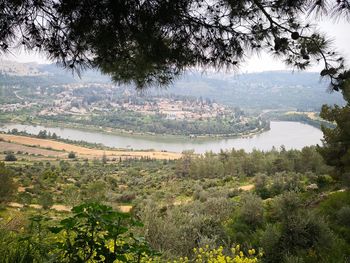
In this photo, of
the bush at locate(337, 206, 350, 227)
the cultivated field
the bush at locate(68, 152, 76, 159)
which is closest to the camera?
the bush at locate(337, 206, 350, 227)

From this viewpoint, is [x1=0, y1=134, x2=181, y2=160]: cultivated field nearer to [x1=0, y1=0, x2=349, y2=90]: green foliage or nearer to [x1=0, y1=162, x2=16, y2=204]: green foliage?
[x1=0, y1=162, x2=16, y2=204]: green foliage

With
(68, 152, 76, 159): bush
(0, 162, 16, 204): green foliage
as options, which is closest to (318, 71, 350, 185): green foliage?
(0, 162, 16, 204): green foliage

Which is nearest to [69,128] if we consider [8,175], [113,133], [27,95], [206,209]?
[113,133]

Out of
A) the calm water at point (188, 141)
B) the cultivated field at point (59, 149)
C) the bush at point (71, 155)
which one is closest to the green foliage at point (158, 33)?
the cultivated field at point (59, 149)

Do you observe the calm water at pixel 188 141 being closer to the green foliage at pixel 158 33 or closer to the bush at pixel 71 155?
the bush at pixel 71 155

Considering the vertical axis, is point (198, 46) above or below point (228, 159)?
above

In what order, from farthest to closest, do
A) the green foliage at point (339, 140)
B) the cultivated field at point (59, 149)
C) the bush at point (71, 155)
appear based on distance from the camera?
the cultivated field at point (59, 149) → the bush at point (71, 155) → the green foliage at point (339, 140)

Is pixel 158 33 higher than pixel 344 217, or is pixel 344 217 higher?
pixel 158 33

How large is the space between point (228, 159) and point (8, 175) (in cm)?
2711

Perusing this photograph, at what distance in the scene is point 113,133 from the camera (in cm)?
11131

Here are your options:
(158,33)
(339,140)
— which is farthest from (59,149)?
(158,33)

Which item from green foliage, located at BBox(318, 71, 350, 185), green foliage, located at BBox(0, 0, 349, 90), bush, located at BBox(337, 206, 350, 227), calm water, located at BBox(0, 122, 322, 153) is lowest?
calm water, located at BBox(0, 122, 322, 153)

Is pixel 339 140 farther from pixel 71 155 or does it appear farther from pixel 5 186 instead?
pixel 71 155

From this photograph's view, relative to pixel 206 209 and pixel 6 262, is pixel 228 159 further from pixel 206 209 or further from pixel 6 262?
pixel 6 262
